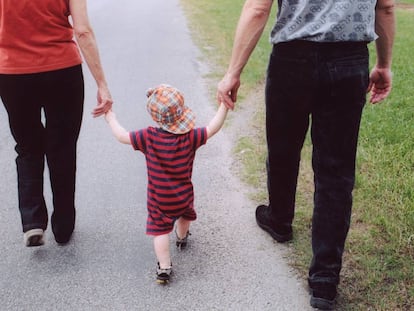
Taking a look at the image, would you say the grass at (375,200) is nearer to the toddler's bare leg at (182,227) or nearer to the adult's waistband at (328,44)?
the toddler's bare leg at (182,227)

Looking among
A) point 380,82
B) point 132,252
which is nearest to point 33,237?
point 132,252

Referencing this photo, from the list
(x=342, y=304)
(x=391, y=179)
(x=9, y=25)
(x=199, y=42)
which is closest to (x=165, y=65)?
(x=199, y=42)

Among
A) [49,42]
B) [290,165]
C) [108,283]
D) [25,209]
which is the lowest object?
[108,283]

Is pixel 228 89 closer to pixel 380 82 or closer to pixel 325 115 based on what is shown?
pixel 325 115

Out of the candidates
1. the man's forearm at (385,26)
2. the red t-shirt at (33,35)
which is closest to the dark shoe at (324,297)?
the man's forearm at (385,26)

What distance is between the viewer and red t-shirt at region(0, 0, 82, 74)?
2945 mm

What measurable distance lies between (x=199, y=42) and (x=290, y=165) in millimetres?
7408

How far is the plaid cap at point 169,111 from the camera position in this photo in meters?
2.94

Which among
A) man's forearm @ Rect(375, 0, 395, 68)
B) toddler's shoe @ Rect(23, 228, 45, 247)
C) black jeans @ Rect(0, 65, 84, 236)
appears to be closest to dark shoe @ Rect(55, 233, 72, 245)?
black jeans @ Rect(0, 65, 84, 236)

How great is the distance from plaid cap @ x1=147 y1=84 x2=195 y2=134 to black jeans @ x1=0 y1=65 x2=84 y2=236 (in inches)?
21.9

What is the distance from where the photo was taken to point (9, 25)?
298 centimetres

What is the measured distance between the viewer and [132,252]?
3500mm

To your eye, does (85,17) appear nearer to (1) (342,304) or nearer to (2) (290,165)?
(2) (290,165)

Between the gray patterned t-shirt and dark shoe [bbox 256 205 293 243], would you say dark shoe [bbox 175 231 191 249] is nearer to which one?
dark shoe [bbox 256 205 293 243]
